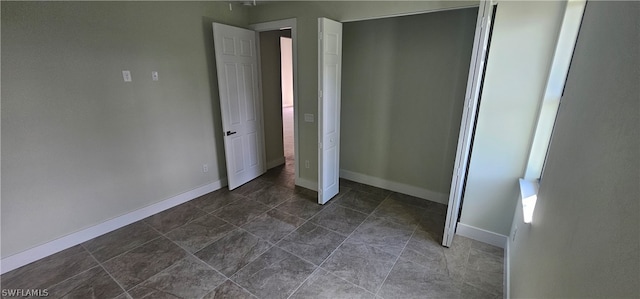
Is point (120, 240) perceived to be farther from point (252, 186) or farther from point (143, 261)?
point (252, 186)

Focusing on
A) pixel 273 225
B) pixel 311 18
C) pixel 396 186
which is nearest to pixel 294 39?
pixel 311 18

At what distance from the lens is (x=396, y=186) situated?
375cm

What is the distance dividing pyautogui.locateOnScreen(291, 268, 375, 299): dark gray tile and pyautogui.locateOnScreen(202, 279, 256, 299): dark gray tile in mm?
372

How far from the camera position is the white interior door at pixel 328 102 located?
284 cm

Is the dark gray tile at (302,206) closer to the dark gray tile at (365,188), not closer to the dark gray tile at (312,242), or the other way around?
the dark gray tile at (312,242)

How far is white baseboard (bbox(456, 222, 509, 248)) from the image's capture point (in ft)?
8.28

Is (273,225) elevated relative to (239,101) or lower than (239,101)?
lower

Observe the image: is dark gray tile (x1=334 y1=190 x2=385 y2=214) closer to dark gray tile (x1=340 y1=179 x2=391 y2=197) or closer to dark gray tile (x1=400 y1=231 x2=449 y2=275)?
dark gray tile (x1=340 y1=179 x2=391 y2=197)

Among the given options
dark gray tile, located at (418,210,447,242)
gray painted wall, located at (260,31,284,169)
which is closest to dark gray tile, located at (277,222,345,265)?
dark gray tile, located at (418,210,447,242)

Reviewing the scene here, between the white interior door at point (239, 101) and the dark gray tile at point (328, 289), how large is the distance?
2069 millimetres

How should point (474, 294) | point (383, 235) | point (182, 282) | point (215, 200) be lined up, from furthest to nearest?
1. point (215, 200)
2. point (383, 235)
3. point (182, 282)
4. point (474, 294)

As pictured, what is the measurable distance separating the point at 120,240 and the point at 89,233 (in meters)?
0.32

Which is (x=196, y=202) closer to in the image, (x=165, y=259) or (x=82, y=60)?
(x=165, y=259)

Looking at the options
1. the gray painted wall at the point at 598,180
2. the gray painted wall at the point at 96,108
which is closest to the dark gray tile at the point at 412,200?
the gray painted wall at the point at 598,180
